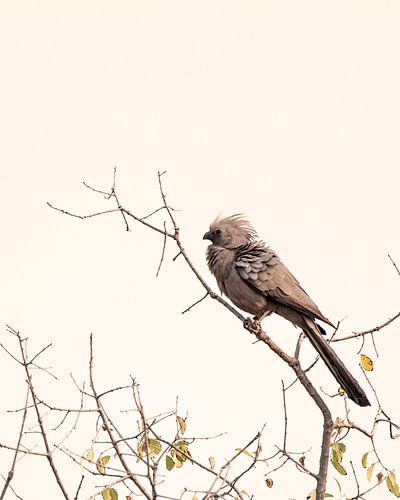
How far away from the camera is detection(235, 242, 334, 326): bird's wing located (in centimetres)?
773

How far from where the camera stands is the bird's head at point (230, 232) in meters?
8.84

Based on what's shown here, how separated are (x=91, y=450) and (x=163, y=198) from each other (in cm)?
180

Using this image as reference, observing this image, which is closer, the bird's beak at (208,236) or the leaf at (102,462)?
the leaf at (102,462)

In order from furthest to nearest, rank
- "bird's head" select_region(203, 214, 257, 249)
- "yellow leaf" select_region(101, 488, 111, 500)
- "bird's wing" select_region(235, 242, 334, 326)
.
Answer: "bird's head" select_region(203, 214, 257, 249), "bird's wing" select_region(235, 242, 334, 326), "yellow leaf" select_region(101, 488, 111, 500)

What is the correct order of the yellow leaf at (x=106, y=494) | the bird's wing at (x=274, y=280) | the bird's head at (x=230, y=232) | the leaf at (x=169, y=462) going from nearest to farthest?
1. the yellow leaf at (x=106, y=494)
2. the leaf at (x=169, y=462)
3. the bird's wing at (x=274, y=280)
4. the bird's head at (x=230, y=232)

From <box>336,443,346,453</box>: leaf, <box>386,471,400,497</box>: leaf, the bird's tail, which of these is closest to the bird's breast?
the bird's tail

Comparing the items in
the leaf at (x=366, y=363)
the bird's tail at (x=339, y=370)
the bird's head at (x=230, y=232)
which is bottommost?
the leaf at (x=366, y=363)

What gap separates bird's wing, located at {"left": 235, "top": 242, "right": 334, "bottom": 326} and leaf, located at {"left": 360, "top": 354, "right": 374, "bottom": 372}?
5.17 ft

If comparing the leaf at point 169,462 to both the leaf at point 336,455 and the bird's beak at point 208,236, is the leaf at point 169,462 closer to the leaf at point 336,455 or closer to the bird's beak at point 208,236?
the leaf at point 336,455

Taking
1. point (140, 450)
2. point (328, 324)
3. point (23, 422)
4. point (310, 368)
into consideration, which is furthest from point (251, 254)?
point (23, 422)

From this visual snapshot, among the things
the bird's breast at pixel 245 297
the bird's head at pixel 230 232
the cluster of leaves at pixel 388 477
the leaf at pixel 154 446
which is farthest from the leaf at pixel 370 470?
the bird's head at pixel 230 232

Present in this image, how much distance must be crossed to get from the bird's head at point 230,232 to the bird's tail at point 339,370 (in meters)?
1.55

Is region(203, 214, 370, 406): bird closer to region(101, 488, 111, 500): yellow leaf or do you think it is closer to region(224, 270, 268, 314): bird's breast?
region(224, 270, 268, 314): bird's breast

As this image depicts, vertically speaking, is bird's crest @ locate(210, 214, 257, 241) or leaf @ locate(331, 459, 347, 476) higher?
bird's crest @ locate(210, 214, 257, 241)
